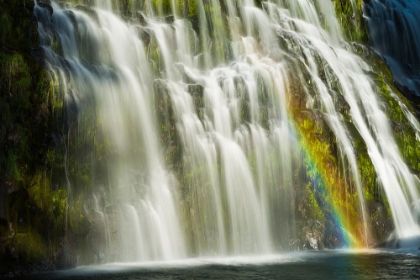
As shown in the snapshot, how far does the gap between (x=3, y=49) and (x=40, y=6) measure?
3.60 metres

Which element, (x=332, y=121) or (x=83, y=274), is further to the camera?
(x=332, y=121)

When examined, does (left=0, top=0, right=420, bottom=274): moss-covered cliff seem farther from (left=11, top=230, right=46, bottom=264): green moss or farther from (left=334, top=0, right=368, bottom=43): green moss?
(left=334, top=0, right=368, bottom=43): green moss

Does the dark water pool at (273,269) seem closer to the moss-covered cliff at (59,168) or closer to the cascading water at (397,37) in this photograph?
the moss-covered cliff at (59,168)

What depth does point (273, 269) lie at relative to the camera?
13.8 m

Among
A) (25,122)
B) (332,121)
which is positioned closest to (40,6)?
(25,122)

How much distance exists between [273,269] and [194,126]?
613cm

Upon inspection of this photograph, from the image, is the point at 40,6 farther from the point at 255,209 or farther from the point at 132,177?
the point at 255,209

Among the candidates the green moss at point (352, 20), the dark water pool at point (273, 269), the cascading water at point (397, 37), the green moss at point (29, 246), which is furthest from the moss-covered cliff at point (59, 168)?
the cascading water at point (397, 37)

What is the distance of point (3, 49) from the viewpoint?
45.5 ft

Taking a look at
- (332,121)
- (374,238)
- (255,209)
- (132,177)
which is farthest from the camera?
(332,121)

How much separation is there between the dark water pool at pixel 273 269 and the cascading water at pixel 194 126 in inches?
58.5

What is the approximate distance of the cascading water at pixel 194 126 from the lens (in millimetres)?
15969

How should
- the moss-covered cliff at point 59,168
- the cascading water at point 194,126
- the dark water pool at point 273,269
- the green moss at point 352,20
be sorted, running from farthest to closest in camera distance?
the green moss at point 352,20 → the cascading water at point 194,126 → the moss-covered cliff at point 59,168 → the dark water pool at point 273,269

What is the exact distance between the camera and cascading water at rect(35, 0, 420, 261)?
16.0m
